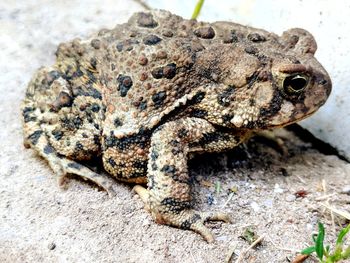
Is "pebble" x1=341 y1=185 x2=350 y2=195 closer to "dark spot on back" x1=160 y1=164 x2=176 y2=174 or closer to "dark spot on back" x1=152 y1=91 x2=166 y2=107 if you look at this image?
"dark spot on back" x1=160 y1=164 x2=176 y2=174

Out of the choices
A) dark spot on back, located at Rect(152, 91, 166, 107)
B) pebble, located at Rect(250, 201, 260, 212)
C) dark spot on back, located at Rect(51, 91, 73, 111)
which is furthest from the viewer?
dark spot on back, located at Rect(51, 91, 73, 111)

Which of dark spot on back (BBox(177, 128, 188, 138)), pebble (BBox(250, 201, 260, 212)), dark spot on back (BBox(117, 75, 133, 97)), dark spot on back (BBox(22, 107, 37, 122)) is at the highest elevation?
dark spot on back (BBox(117, 75, 133, 97))

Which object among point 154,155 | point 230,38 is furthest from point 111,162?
point 230,38

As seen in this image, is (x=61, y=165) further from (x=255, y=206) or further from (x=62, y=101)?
(x=255, y=206)

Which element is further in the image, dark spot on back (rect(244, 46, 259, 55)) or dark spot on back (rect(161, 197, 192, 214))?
dark spot on back (rect(244, 46, 259, 55))

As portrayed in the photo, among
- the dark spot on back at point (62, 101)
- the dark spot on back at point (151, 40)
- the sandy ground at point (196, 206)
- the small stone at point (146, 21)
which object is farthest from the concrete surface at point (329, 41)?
the dark spot on back at point (62, 101)

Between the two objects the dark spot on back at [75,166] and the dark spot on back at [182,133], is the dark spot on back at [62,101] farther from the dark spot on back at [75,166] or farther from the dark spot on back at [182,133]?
the dark spot on back at [182,133]

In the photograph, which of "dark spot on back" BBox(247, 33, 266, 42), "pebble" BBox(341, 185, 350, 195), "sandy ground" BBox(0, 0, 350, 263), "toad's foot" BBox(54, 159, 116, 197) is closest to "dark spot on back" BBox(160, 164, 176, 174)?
"sandy ground" BBox(0, 0, 350, 263)
